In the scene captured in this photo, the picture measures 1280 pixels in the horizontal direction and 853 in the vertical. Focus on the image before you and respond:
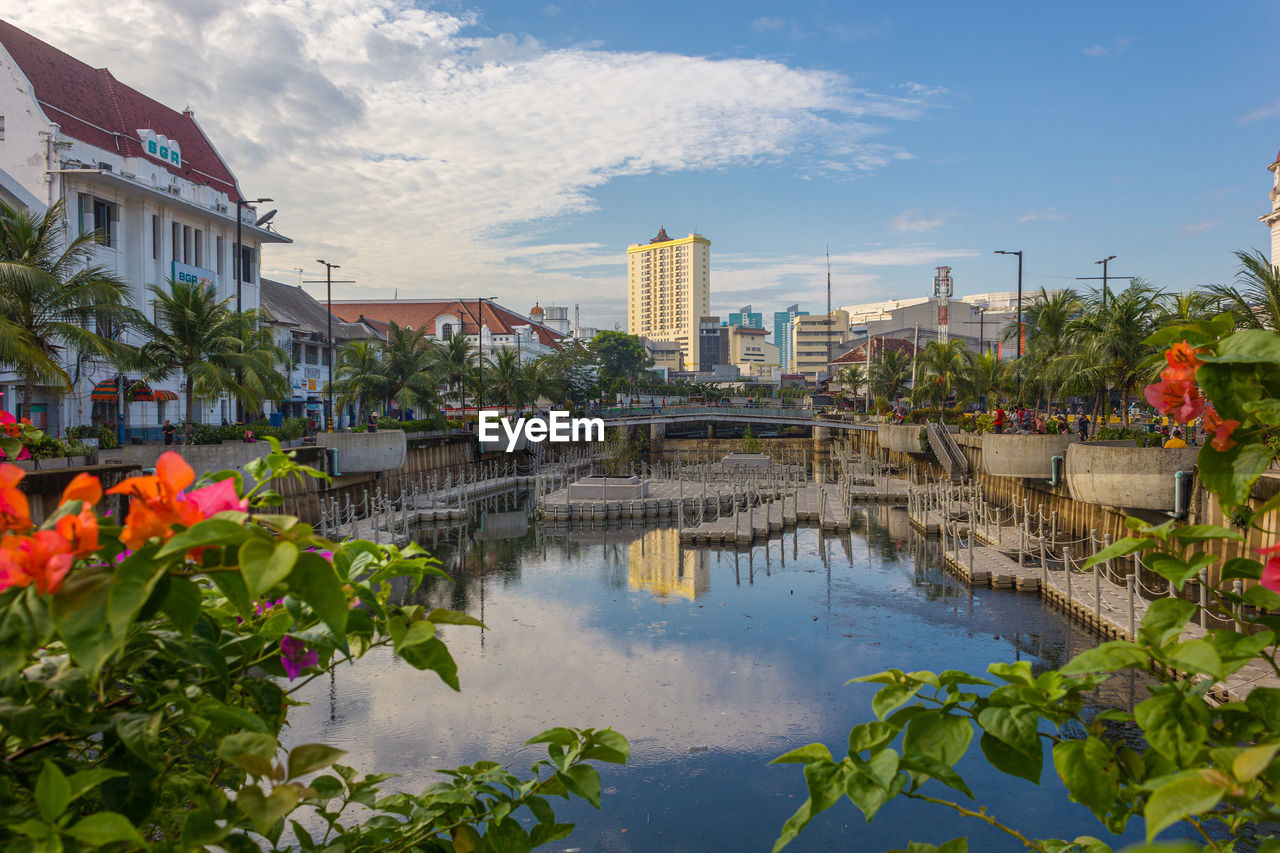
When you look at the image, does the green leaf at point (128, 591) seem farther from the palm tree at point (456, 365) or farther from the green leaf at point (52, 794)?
the palm tree at point (456, 365)

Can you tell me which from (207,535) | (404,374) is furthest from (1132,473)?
(404,374)

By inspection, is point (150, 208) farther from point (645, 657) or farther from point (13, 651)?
point (13, 651)

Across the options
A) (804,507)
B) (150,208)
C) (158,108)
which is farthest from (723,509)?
(158,108)

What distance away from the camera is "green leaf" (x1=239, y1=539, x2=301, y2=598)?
1.39 m

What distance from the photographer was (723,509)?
44.7 metres

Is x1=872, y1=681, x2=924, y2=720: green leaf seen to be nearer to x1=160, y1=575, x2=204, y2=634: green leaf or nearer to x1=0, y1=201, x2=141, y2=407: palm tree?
x1=160, y1=575, x2=204, y2=634: green leaf

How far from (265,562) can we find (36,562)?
47 cm

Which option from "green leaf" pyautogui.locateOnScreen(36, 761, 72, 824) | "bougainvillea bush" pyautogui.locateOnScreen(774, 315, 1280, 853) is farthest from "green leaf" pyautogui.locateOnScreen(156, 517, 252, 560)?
"bougainvillea bush" pyautogui.locateOnScreen(774, 315, 1280, 853)

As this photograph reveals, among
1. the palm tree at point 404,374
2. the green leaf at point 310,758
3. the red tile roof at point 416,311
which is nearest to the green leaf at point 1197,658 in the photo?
the green leaf at point 310,758

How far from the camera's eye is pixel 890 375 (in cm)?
7200

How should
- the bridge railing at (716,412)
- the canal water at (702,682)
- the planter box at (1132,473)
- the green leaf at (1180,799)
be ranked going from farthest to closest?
the bridge railing at (716,412), the planter box at (1132,473), the canal water at (702,682), the green leaf at (1180,799)

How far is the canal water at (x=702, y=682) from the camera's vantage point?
1280 centimetres

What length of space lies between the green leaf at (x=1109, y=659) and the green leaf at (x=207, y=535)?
5.26ft

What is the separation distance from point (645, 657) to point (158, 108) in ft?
132
